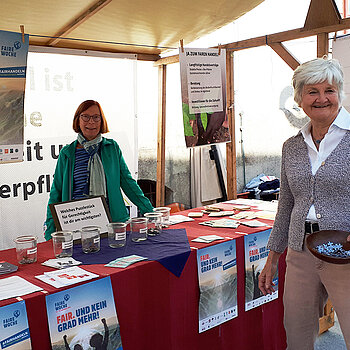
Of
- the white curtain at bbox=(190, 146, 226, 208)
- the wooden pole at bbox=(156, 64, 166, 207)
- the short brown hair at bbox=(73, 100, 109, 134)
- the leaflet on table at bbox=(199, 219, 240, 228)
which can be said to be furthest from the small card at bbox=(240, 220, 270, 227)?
the white curtain at bbox=(190, 146, 226, 208)

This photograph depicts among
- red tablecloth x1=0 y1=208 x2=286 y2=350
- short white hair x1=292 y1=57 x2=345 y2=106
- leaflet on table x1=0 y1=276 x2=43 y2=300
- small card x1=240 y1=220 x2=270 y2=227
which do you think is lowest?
red tablecloth x1=0 y1=208 x2=286 y2=350

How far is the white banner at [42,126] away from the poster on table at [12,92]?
1146 millimetres

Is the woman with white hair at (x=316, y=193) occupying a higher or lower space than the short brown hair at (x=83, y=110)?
lower

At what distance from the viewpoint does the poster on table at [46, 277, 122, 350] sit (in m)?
1.78

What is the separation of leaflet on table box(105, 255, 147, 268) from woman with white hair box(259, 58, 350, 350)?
702 mm

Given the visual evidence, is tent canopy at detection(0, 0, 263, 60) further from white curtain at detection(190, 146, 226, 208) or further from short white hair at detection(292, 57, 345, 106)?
white curtain at detection(190, 146, 226, 208)

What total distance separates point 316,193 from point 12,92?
1.93 m

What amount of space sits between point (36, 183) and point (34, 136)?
1.43 ft

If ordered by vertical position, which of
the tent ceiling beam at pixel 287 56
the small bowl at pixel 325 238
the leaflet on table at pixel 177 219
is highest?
the tent ceiling beam at pixel 287 56

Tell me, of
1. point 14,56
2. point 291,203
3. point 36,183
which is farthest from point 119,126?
point 291,203

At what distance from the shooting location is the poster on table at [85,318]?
178 centimetres

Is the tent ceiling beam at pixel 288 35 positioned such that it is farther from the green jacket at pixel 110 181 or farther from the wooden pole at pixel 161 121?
the green jacket at pixel 110 181

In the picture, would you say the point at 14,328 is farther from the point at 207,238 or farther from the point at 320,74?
the point at 320,74

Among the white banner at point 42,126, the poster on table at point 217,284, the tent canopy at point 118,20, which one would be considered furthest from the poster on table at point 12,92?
the poster on table at point 217,284
